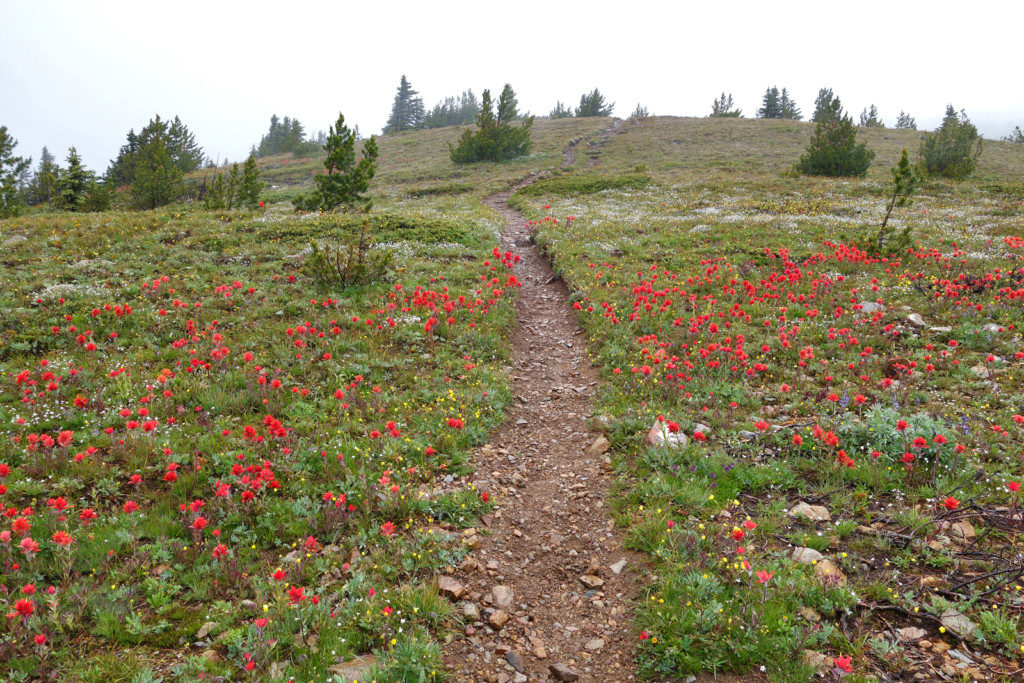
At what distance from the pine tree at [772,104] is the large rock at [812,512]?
108m

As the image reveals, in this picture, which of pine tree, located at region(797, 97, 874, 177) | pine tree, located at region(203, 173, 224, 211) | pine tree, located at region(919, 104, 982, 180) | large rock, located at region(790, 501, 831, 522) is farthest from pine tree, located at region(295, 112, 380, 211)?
pine tree, located at region(919, 104, 982, 180)

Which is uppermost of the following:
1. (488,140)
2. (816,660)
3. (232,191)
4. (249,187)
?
(488,140)

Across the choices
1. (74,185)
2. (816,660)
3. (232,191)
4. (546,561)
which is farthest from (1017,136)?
(74,185)

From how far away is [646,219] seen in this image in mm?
26016

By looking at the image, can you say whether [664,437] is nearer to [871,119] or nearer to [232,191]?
[232,191]

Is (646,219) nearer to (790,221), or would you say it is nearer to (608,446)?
(790,221)

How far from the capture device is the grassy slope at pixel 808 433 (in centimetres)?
447

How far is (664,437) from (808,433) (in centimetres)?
226

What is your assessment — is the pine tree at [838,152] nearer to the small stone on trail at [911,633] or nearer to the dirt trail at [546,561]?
the dirt trail at [546,561]

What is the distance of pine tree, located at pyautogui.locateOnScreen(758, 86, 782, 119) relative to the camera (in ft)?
303

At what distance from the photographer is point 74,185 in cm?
3064

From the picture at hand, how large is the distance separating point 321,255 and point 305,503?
9299 mm

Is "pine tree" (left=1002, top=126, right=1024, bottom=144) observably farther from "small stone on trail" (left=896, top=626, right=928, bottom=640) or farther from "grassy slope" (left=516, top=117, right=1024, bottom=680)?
"small stone on trail" (left=896, top=626, right=928, bottom=640)

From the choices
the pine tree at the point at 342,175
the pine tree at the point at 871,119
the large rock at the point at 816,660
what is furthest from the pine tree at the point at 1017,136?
the large rock at the point at 816,660
